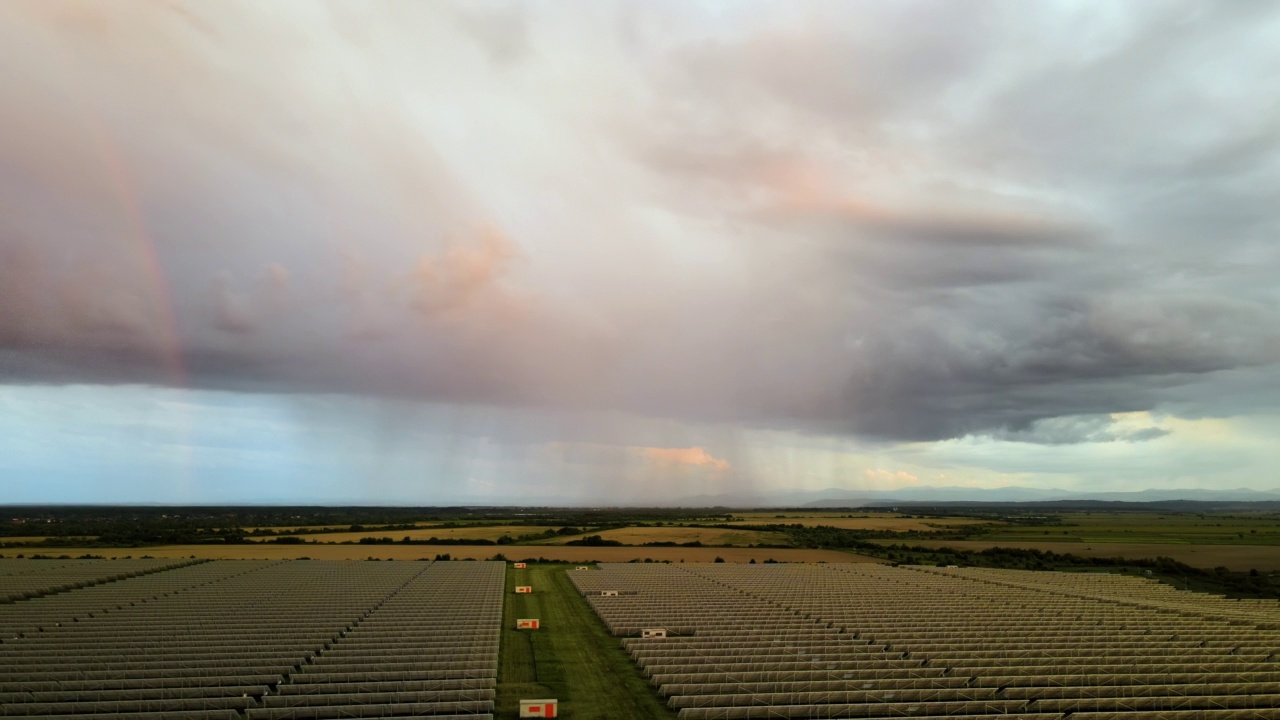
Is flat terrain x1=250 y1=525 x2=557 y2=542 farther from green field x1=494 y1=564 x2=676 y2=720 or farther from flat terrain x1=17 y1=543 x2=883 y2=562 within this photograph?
green field x1=494 y1=564 x2=676 y2=720

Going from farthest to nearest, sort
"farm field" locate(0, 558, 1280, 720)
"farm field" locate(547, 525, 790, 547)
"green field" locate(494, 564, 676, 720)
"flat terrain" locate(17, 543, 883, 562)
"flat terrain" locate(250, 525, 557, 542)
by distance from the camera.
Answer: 1. "flat terrain" locate(250, 525, 557, 542)
2. "farm field" locate(547, 525, 790, 547)
3. "flat terrain" locate(17, 543, 883, 562)
4. "green field" locate(494, 564, 676, 720)
5. "farm field" locate(0, 558, 1280, 720)

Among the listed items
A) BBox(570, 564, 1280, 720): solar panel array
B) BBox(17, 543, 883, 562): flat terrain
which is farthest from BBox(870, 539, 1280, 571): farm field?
BBox(570, 564, 1280, 720): solar panel array

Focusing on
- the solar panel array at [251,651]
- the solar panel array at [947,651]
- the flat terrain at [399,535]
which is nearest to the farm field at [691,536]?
the flat terrain at [399,535]

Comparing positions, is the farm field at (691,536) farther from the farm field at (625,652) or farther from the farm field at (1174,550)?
the farm field at (625,652)

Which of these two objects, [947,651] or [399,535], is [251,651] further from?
[399,535]

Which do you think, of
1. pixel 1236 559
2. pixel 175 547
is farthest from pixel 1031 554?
pixel 175 547

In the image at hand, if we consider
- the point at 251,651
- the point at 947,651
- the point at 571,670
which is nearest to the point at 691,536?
the point at 947,651

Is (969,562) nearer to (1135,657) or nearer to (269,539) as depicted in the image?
(1135,657)
